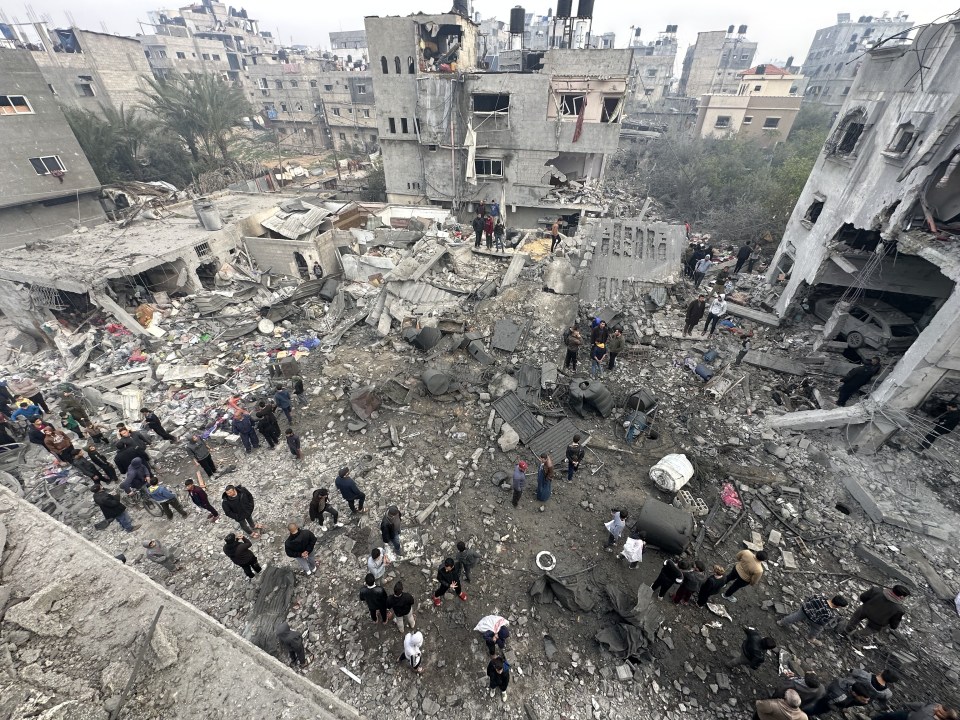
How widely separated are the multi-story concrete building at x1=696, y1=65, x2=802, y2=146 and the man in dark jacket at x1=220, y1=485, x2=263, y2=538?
46.5 meters

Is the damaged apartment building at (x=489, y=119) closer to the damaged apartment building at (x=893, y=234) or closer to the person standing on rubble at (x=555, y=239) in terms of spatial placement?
the person standing on rubble at (x=555, y=239)

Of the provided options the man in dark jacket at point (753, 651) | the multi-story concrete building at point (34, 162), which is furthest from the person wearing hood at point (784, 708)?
the multi-story concrete building at point (34, 162)

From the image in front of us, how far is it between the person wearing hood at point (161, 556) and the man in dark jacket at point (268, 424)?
267cm

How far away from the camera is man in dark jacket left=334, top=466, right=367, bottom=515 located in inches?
282

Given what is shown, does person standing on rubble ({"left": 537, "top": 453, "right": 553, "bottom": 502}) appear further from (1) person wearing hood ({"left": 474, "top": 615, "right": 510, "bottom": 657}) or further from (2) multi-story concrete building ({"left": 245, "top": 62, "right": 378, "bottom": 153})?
(2) multi-story concrete building ({"left": 245, "top": 62, "right": 378, "bottom": 153})

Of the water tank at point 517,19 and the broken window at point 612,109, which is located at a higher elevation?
the water tank at point 517,19

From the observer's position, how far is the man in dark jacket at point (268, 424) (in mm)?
8797

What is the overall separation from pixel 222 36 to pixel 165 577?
88.3m

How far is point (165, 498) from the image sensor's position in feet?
24.7

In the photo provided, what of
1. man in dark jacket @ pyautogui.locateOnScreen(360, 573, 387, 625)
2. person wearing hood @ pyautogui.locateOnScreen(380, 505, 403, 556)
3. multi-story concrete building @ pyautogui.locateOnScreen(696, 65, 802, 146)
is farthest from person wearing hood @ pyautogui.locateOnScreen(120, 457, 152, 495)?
Answer: multi-story concrete building @ pyautogui.locateOnScreen(696, 65, 802, 146)

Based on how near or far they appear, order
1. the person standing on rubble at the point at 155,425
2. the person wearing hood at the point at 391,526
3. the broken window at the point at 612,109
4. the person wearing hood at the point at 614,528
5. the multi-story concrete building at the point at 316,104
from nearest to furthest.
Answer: the person wearing hood at the point at 391,526
the person wearing hood at the point at 614,528
the person standing on rubble at the point at 155,425
the broken window at the point at 612,109
the multi-story concrete building at the point at 316,104

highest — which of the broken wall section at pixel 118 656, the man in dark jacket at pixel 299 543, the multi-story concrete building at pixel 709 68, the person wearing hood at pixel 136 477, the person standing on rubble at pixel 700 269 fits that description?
the multi-story concrete building at pixel 709 68

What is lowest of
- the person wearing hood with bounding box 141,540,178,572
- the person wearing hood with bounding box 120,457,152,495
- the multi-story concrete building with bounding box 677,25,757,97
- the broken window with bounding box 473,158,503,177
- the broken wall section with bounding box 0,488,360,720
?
the person wearing hood with bounding box 141,540,178,572

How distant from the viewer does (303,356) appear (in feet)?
40.4
